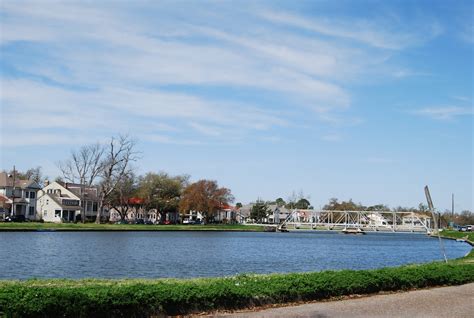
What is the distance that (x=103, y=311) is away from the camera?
14.3 m

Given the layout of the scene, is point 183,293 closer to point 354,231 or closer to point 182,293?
point 182,293

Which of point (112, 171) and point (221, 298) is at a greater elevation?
point (112, 171)

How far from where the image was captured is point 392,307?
692 inches

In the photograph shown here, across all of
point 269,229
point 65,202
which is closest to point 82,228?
point 65,202

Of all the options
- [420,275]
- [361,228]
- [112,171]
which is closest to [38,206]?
[112,171]

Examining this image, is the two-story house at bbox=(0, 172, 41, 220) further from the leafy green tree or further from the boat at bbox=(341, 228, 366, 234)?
the boat at bbox=(341, 228, 366, 234)

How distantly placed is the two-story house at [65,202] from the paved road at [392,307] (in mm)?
116091

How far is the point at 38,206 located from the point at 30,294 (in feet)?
412

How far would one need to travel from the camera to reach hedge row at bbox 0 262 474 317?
13.4 metres

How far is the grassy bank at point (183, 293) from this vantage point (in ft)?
44.0

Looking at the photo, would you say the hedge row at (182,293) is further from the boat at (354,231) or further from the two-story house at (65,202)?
the boat at (354,231)

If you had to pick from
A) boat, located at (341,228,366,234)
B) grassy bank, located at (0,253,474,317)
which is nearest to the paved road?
grassy bank, located at (0,253,474,317)

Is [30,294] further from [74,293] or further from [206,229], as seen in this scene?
[206,229]

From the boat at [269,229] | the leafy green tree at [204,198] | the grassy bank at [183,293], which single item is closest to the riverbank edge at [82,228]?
the leafy green tree at [204,198]
